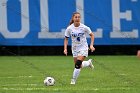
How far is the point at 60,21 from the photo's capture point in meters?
30.2

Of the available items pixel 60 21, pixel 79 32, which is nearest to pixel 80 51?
pixel 79 32

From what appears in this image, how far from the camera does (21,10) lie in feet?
98.8

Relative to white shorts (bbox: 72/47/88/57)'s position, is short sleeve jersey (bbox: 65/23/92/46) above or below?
above

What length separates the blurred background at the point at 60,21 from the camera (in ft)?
98.6

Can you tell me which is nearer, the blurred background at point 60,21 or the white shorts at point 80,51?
the white shorts at point 80,51

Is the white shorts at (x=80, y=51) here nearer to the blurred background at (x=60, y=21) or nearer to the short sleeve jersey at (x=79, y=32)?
the short sleeve jersey at (x=79, y=32)

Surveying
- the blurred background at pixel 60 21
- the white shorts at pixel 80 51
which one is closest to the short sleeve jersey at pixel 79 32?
the white shorts at pixel 80 51

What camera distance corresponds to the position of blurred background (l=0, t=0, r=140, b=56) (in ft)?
98.6

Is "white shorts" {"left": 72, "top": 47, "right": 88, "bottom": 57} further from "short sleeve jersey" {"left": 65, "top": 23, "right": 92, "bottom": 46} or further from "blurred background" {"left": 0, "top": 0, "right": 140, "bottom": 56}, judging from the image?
"blurred background" {"left": 0, "top": 0, "right": 140, "bottom": 56}

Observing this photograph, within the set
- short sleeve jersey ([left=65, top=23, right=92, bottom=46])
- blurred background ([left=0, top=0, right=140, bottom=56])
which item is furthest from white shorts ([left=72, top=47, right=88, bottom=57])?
blurred background ([left=0, top=0, right=140, bottom=56])

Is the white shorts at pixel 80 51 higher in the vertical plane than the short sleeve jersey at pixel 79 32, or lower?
lower

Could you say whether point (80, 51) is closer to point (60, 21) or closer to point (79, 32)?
point (79, 32)

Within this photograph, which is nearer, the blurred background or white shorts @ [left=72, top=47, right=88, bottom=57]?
white shorts @ [left=72, top=47, right=88, bottom=57]

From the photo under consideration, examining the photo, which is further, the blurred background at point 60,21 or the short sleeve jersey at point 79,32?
the blurred background at point 60,21
